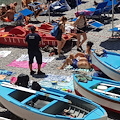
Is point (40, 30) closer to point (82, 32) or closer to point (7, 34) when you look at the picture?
point (7, 34)

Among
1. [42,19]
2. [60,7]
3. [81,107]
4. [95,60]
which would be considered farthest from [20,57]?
[60,7]

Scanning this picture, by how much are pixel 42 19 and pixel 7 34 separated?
5168 mm

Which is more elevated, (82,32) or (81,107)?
(82,32)

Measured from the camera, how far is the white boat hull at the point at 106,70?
7.71 m

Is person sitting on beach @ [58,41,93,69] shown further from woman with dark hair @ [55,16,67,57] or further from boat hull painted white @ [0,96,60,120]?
boat hull painted white @ [0,96,60,120]

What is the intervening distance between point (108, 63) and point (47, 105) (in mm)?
2761

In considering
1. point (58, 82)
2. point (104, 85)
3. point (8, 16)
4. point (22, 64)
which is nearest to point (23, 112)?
point (104, 85)

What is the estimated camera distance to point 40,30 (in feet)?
41.0

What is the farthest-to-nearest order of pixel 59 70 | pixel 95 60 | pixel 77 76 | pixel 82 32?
pixel 82 32, pixel 59 70, pixel 95 60, pixel 77 76

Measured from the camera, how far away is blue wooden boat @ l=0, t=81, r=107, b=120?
18.8 ft

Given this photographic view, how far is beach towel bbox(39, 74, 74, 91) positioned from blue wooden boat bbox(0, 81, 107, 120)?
1.54 metres

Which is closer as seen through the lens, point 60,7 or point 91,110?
point 91,110

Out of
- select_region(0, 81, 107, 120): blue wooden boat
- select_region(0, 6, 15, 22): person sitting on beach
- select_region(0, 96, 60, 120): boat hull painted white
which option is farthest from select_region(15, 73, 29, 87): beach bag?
select_region(0, 6, 15, 22): person sitting on beach

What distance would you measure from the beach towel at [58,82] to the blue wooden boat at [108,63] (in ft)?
3.11
